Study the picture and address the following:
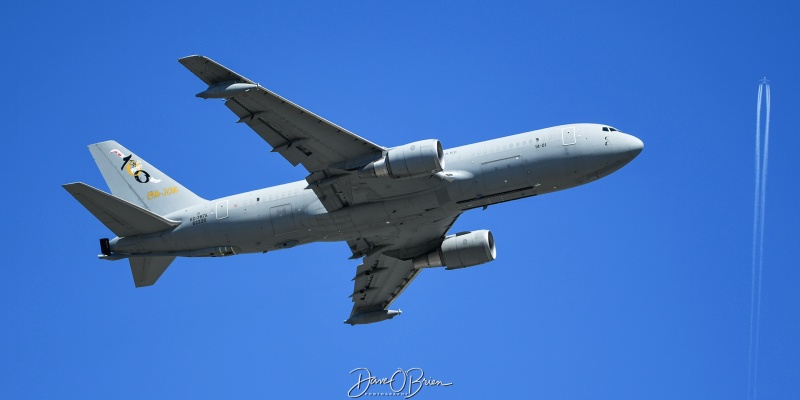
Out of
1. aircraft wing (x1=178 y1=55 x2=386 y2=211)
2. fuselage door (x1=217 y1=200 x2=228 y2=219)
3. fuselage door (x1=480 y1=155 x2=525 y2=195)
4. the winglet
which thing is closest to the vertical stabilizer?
fuselage door (x1=217 y1=200 x2=228 y2=219)

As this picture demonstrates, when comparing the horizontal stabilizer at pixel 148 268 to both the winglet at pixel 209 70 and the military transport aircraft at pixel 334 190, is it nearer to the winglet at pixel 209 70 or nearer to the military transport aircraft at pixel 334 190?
the military transport aircraft at pixel 334 190

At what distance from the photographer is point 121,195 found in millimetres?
57656

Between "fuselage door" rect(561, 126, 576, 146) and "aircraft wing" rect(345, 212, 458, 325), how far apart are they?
354 inches

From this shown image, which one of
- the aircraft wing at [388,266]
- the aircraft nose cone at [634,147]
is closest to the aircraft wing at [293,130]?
the aircraft wing at [388,266]

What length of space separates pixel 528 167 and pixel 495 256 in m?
9.29

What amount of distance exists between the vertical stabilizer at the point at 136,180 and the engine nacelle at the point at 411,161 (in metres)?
12.5

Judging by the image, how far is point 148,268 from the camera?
56.5m

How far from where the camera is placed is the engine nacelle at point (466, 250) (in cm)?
5628

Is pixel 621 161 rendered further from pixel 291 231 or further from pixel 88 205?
pixel 88 205

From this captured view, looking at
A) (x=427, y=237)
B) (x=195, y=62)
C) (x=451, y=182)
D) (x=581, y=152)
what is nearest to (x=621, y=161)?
(x=581, y=152)

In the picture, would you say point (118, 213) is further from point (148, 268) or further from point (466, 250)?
point (466, 250)

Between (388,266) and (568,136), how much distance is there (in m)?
15.9

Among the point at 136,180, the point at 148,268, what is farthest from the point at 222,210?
A: the point at 136,180

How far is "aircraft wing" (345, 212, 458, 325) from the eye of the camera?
56.6m
